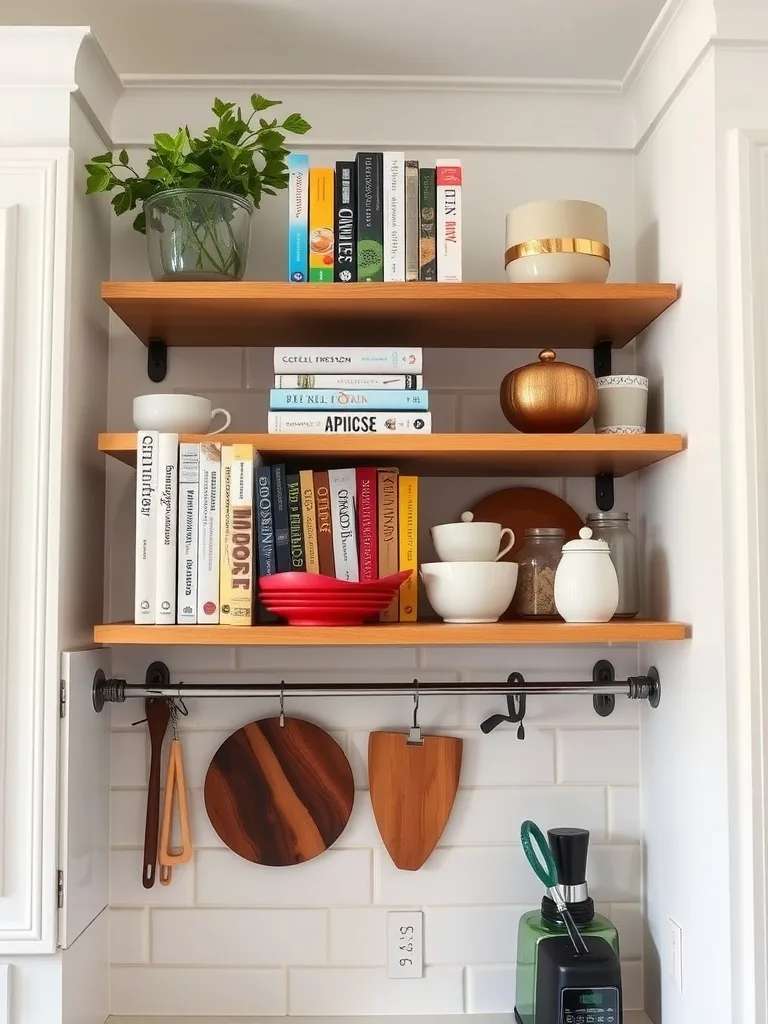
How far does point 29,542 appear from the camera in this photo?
133cm

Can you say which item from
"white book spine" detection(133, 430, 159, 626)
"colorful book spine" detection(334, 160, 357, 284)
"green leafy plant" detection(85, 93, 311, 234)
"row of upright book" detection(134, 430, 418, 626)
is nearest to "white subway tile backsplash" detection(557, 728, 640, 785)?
"row of upright book" detection(134, 430, 418, 626)

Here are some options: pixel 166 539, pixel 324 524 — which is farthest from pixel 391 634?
pixel 166 539

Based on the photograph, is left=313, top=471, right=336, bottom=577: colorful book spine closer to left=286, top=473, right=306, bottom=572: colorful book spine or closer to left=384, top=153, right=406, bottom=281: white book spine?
left=286, top=473, right=306, bottom=572: colorful book spine

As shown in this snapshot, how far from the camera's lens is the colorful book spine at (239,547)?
130 cm

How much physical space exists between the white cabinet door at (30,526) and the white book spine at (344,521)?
1.25 feet

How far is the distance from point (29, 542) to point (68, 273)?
1.24 ft

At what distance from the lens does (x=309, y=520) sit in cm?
138

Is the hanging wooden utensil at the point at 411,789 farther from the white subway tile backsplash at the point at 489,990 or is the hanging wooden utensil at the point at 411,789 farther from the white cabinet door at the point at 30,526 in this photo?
the white cabinet door at the point at 30,526

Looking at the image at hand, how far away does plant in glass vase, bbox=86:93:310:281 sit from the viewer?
1.37 m

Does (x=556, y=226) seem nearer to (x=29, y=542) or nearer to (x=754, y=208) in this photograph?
(x=754, y=208)

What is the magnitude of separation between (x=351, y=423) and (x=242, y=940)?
84 cm

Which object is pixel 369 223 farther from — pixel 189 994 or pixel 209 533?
pixel 189 994

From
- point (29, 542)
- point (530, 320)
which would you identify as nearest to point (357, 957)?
point (29, 542)

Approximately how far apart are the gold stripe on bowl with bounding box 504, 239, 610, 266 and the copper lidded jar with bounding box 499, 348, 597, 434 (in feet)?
0.48
